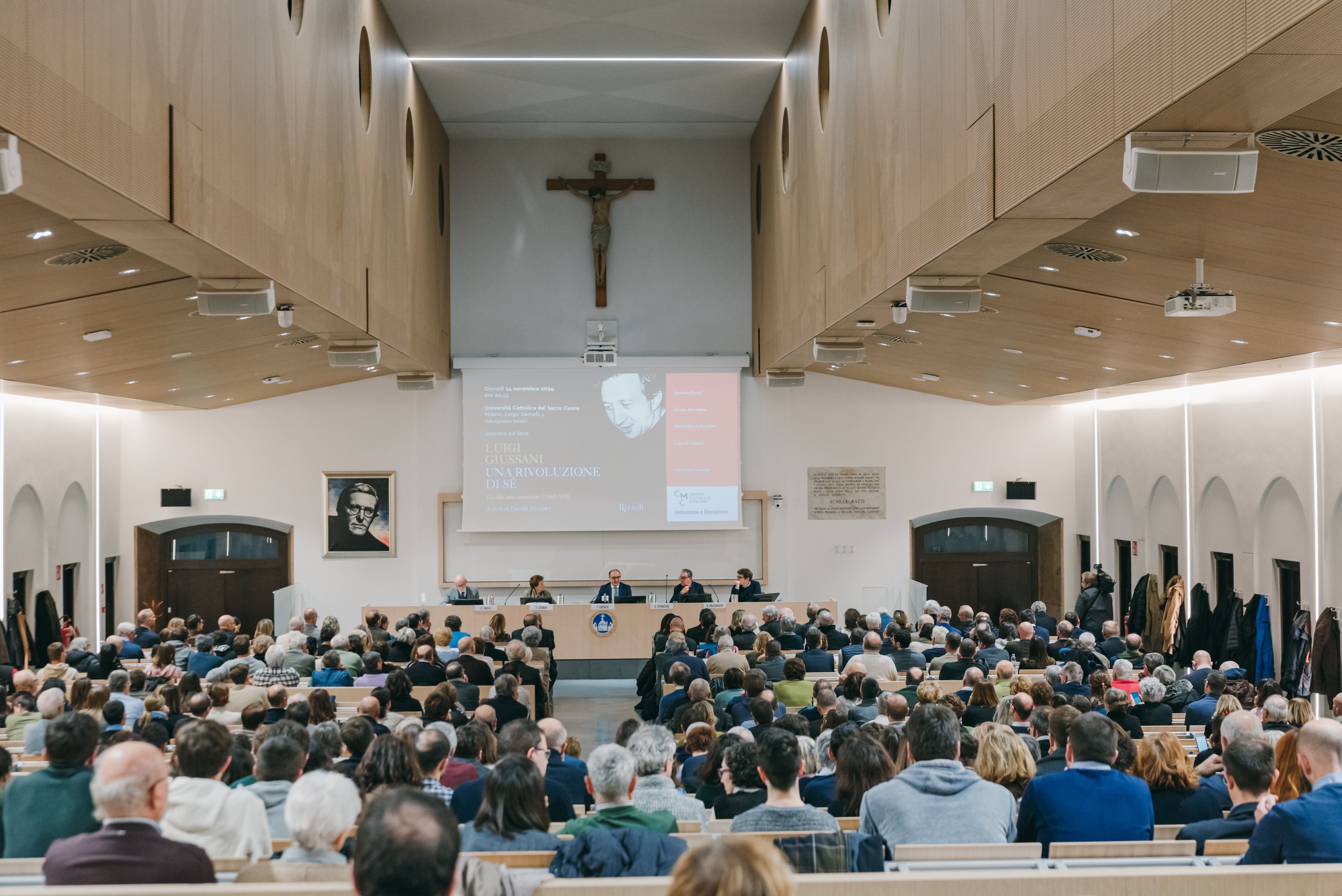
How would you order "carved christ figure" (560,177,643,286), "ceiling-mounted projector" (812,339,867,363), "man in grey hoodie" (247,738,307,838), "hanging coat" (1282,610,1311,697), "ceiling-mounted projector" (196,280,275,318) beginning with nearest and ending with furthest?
"man in grey hoodie" (247,738,307,838)
"ceiling-mounted projector" (196,280,275,318)
"ceiling-mounted projector" (812,339,867,363)
"hanging coat" (1282,610,1311,697)
"carved christ figure" (560,177,643,286)

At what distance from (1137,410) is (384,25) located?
414 inches

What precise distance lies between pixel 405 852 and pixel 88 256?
18.3 feet

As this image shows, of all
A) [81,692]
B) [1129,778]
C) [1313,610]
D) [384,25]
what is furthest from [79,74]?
[1313,610]

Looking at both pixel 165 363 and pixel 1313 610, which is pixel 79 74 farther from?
pixel 1313 610

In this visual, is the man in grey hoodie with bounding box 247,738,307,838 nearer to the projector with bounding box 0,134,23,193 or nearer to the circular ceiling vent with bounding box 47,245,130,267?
the projector with bounding box 0,134,23,193

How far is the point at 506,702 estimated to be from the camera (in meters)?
7.35

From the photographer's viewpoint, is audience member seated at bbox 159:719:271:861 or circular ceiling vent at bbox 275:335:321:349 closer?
audience member seated at bbox 159:719:271:861

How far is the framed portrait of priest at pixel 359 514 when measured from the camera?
51.8ft

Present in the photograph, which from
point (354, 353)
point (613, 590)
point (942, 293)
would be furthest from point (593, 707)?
point (942, 293)

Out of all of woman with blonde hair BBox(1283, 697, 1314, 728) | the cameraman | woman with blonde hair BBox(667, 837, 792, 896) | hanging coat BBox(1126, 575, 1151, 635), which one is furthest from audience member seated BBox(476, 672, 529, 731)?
hanging coat BBox(1126, 575, 1151, 635)

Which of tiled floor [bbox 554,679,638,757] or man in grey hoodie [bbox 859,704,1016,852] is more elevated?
man in grey hoodie [bbox 859,704,1016,852]

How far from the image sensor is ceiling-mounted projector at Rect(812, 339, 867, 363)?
34.7ft

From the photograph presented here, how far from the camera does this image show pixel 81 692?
272 inches

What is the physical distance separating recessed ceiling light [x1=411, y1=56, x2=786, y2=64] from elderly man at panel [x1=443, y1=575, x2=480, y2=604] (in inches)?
252
